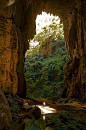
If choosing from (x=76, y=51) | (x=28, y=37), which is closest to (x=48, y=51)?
(x=76, y=51)

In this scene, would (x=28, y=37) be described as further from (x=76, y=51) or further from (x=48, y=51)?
(x=48, y=51)

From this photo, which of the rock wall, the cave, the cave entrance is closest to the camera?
the cave

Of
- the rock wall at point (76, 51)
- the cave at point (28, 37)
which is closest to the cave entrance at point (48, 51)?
the rock wall at point (76, 51)

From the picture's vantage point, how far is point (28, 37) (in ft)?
43.0

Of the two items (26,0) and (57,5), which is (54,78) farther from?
(26,0)

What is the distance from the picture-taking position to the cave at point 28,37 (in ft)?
30.2

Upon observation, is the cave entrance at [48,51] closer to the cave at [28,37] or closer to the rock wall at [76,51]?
the rock wall at [76,51]

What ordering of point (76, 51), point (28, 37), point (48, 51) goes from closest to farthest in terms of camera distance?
point (28, 37) → point (76, 51) → point (48, 51)

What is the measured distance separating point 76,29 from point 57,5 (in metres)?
3.42

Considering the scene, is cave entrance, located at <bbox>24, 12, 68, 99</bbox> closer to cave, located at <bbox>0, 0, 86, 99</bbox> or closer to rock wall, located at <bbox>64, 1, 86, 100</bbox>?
rock wall, located at <bbox>64, 1, 86, 100</bbox>

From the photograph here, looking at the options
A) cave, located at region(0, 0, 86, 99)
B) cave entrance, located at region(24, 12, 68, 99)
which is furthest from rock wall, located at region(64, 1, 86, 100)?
cave entrance, located at region(24, 12, 68, 99)

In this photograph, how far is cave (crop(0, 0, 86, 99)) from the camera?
9.21 metres

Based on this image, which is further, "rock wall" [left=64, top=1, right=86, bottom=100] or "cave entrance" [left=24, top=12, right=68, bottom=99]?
"cave entrance" [left=24, top=12, right=68, bottom=99]

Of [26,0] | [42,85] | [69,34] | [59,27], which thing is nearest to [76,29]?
[69,34]
